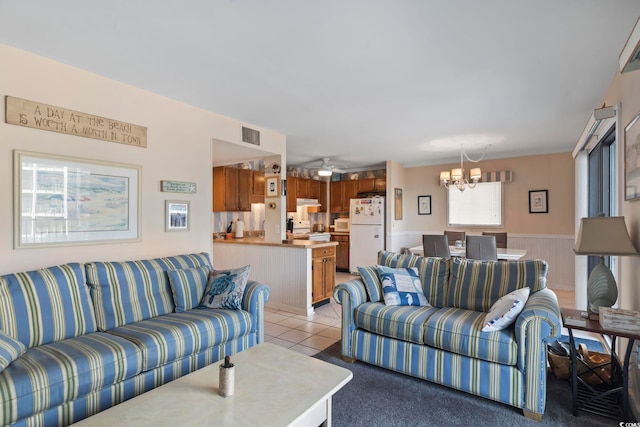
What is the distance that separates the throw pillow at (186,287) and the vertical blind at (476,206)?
5.44 meters

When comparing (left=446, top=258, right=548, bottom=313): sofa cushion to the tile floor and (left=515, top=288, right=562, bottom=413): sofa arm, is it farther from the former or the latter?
the tile floor

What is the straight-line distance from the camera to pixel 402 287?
3.02m

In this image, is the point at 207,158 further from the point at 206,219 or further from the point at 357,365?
the point at 357,365

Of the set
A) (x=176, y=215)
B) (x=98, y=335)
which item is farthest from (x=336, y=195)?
(x=98, y=335)

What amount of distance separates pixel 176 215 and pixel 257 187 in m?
2.90

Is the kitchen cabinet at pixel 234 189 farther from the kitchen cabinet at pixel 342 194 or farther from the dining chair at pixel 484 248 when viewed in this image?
the dining chair at pixel 484 248

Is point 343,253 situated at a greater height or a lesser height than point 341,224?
lesser

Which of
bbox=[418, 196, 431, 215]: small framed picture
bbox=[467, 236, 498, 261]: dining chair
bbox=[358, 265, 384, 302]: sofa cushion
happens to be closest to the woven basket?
bbox=[358, 265, 384, 302]: sofa cushion

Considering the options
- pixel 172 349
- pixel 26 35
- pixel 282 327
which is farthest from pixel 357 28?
pixel 282 327

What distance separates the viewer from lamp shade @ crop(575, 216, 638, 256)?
2.08 metres

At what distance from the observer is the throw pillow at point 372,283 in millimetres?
3068

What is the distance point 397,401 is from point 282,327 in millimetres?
1845

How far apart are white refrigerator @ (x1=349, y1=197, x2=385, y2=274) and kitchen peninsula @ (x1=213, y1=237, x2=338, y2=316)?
7.35 feet

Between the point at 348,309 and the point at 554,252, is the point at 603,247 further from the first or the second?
the point at 554,252
